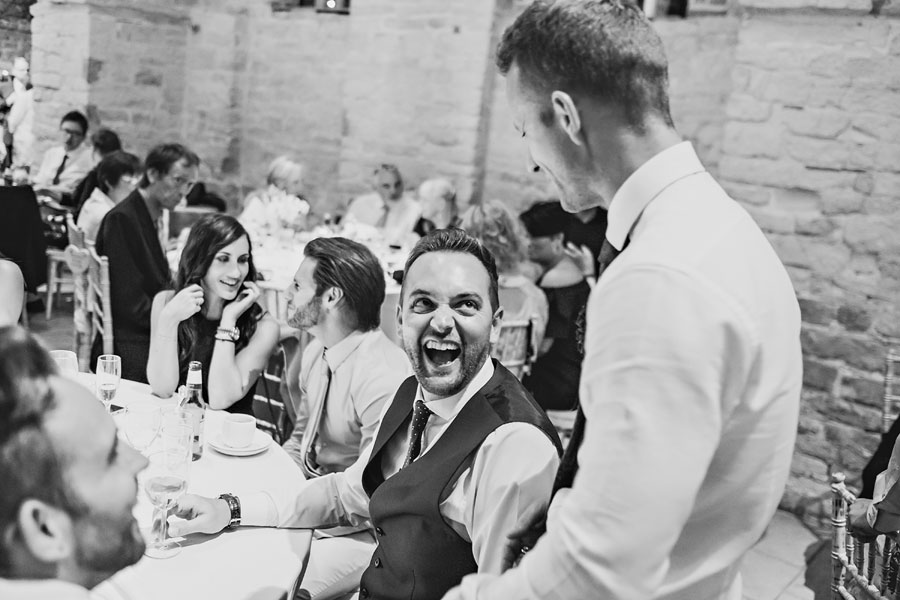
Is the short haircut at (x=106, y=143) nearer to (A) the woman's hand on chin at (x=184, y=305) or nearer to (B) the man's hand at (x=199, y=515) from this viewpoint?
(A) the woman's hand on chin at (x=184, y=305)

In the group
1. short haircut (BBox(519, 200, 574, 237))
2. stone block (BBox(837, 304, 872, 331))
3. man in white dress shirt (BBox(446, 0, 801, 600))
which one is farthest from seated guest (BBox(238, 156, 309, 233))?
man in white dress shirt (BBox(446, 0, 801, 600))

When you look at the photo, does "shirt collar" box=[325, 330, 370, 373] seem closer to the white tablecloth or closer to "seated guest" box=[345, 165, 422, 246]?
the white tablecloth

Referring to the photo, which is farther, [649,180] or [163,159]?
[163,159]

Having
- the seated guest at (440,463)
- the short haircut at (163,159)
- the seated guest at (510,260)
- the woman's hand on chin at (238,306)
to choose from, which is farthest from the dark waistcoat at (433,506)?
the short haircut at (163,159)

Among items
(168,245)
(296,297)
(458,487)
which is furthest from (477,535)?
(168,245)

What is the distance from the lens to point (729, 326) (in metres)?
0.91

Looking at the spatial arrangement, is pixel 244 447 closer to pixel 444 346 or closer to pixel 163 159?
pixel 444 346

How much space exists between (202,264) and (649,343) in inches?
98.5

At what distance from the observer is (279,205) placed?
17.7 ft

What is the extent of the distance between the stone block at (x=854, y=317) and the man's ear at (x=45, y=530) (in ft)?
12.9

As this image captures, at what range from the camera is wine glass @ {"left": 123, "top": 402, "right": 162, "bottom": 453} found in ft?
6.66

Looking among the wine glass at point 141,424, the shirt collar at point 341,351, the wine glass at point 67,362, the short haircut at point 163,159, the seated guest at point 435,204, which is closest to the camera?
the wine glass at point 141,424

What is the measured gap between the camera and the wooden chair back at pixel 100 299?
145 inches

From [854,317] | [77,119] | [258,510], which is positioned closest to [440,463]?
[258,510]
